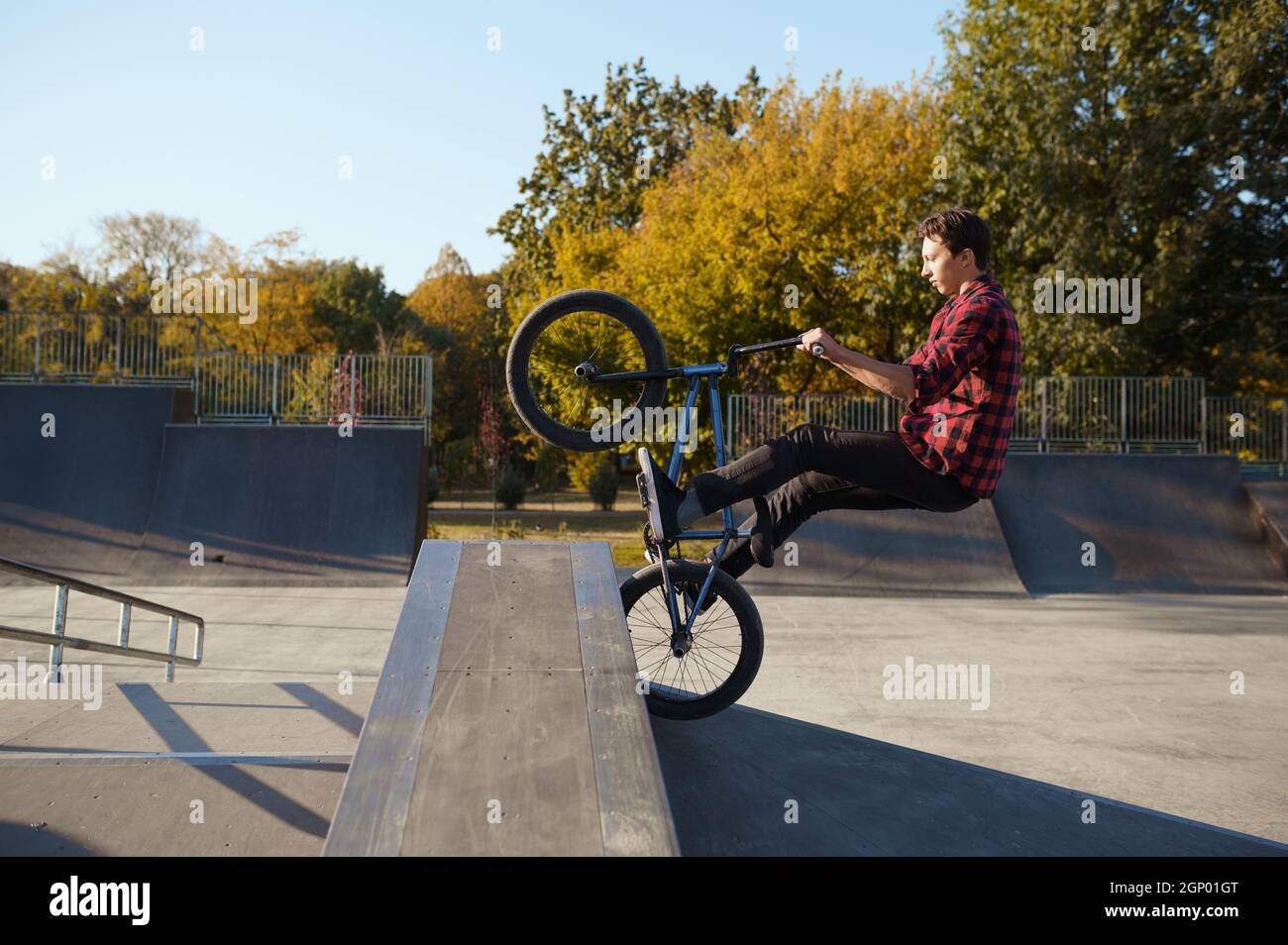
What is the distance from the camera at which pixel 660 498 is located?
4578 millimetres

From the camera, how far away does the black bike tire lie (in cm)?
484

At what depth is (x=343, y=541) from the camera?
47.6 feet

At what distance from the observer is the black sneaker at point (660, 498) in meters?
4.54

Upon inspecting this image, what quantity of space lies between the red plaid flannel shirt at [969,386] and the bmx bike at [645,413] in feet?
2.15

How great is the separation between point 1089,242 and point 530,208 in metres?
22.4

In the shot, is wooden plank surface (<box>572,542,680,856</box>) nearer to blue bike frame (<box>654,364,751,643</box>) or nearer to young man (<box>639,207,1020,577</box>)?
blue bike frame (<box>654,364,751,643</box>)

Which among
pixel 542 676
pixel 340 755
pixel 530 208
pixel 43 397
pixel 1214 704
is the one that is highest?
pixel 530 208

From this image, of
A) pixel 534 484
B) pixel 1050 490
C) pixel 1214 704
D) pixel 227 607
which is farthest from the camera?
pixel 534 484

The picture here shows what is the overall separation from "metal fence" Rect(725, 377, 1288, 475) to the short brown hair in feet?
42.2

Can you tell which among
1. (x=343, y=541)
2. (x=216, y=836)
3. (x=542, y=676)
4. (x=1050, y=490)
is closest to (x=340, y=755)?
(x=216, y=836)

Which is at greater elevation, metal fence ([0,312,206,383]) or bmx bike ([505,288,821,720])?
metal fence ([0,312,206,383])

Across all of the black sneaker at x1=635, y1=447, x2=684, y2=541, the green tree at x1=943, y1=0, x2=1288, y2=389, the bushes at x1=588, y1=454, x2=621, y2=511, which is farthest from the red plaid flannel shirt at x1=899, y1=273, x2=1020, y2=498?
the bushes at x1=588, y1=454, x2=621, y2=511

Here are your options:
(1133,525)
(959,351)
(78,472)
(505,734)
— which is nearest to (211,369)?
(78,472)
